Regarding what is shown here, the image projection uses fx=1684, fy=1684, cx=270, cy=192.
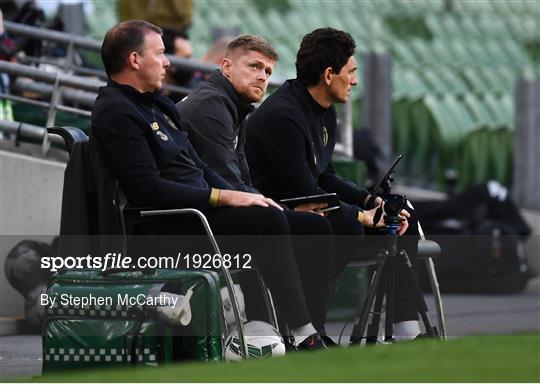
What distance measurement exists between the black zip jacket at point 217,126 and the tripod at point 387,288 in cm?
61

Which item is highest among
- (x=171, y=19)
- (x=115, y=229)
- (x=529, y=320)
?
(x=171, y=19)

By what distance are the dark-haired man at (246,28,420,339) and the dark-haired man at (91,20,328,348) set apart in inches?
22.5

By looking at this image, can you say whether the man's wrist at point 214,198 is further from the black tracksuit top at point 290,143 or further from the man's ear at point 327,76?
the man's ear at point 327,76

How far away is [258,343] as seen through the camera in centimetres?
655

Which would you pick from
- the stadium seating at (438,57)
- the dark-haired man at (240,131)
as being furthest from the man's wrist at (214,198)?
the stadium seating at (438,57)

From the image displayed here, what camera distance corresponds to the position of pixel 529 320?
420 inches

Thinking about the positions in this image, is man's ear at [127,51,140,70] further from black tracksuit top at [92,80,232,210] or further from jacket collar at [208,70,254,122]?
jacket collar at [208,70,254,122]

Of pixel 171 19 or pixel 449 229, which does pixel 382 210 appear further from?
pixel 449 229

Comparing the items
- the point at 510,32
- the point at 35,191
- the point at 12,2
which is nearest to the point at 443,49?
the point at 510,32

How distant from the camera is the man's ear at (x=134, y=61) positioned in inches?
258

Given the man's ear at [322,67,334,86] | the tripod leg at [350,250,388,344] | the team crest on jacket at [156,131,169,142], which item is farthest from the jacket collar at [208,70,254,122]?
the tripod leg at [350,250,388,344]

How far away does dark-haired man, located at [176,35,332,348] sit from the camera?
6.78 m

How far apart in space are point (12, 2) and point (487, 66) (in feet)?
46.0

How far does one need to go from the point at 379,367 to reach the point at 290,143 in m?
2.25
